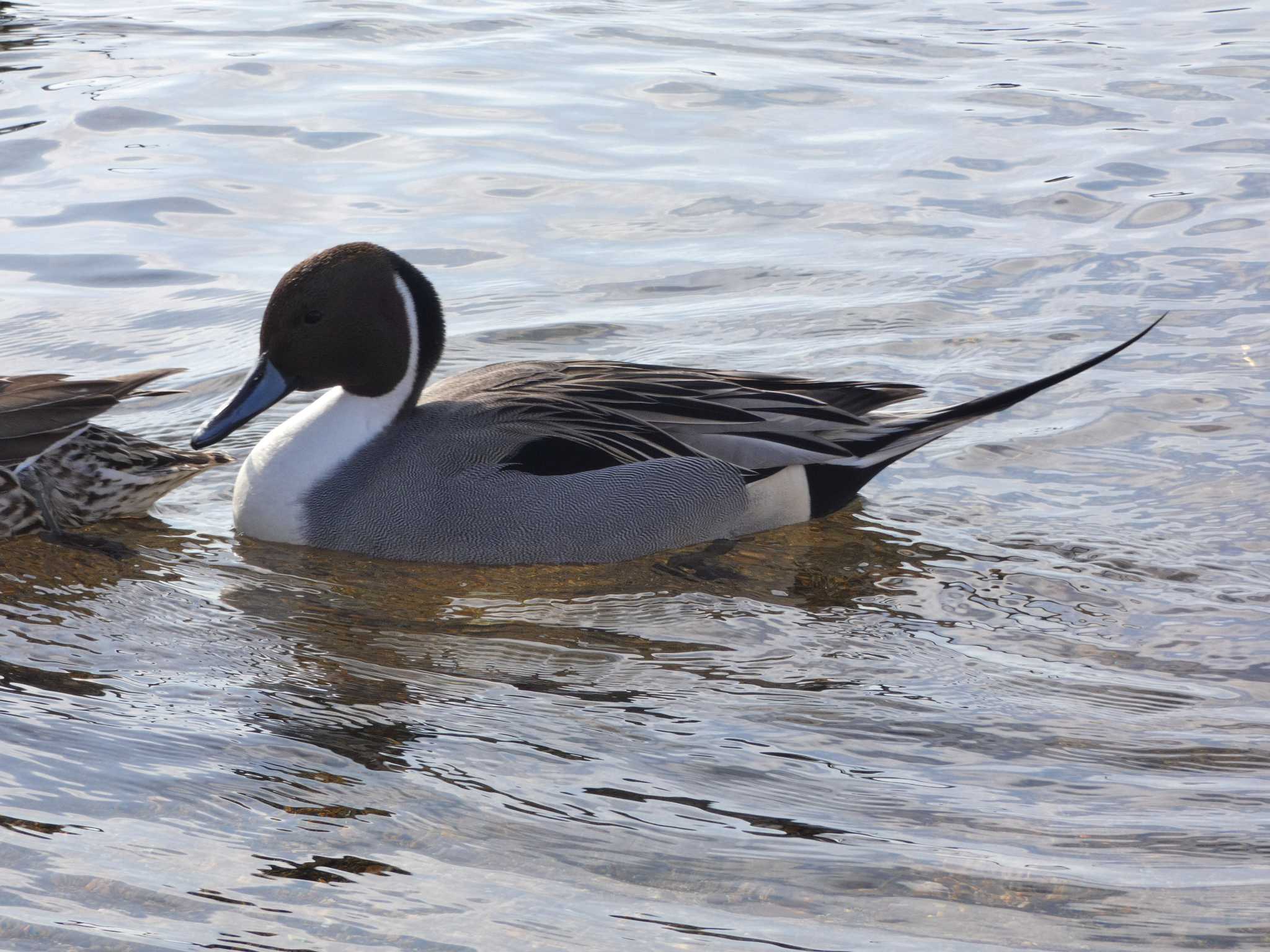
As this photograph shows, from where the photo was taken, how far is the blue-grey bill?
5.65 m

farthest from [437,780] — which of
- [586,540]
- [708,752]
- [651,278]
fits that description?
[651,278]

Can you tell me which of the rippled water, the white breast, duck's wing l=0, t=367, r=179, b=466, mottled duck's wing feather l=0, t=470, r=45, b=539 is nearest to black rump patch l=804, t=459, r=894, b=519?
the rippled water

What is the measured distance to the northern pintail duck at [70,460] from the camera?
5.64 metres

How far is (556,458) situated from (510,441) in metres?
0.17

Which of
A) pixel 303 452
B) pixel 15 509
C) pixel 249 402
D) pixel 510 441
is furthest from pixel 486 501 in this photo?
pixel 15 509

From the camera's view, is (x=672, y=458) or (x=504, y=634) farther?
(x=672, y=458)

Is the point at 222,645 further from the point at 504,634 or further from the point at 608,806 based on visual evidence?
the point at 608,806

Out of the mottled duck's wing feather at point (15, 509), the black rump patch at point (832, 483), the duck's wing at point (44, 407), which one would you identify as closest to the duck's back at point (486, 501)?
the black rump patch at point (832, 483)

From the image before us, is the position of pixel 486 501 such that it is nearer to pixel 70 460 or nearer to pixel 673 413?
pixel 673 413

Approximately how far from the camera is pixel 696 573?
5.70 m

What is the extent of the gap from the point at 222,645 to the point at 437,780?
1.14 meters

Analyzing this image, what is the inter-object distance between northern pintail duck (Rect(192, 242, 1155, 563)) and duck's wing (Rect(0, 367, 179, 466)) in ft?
1.36

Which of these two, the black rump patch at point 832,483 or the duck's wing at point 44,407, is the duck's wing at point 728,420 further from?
the duck's wing at point 44,407

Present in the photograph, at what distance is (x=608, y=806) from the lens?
3.98m
